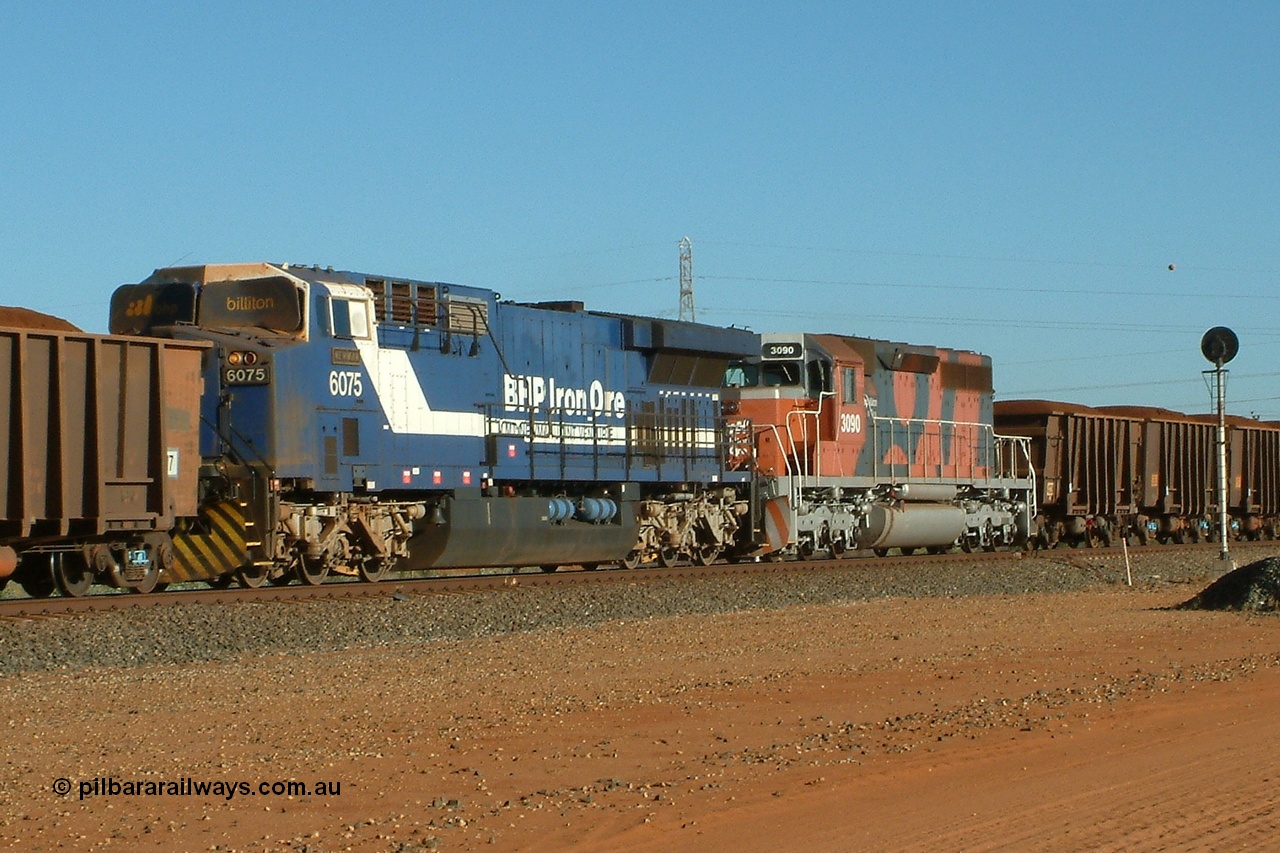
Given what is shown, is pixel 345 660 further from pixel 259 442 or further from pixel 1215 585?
pixel 1215 585

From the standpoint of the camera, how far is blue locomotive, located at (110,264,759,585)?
18797mm

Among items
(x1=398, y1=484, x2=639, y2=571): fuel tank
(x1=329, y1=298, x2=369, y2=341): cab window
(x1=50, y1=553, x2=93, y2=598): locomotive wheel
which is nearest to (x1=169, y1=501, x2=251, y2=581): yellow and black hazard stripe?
(x1=50, y1=553, x2=93, y2=598): locomotive wheel

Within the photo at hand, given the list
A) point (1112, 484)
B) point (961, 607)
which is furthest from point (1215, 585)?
point (1112, 484)

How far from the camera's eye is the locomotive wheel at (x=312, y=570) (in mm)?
20109

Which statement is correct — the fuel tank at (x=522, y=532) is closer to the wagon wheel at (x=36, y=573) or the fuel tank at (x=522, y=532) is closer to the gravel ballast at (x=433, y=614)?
the gravel ballast at (x=433, y=614)

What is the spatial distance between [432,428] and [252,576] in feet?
10.0

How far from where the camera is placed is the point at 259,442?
18.7m

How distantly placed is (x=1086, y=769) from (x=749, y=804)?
6.60 ft

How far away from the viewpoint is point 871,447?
29453mm

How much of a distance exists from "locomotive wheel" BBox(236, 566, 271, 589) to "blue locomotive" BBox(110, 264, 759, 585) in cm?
5

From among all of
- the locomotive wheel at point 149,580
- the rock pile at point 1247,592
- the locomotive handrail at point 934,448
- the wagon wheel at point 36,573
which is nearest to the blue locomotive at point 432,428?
the locomotive wheel at point 149,580

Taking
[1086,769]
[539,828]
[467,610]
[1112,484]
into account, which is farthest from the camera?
[1112,484]

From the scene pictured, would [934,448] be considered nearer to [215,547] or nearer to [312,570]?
[312,570]

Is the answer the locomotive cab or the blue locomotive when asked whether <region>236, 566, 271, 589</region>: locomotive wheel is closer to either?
the blue locomotive
